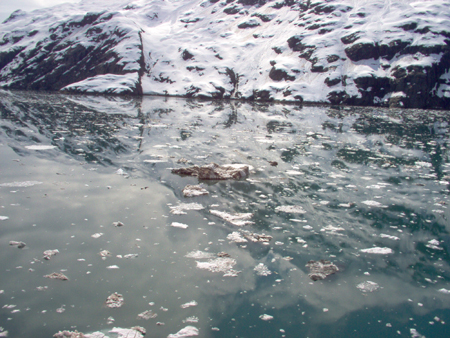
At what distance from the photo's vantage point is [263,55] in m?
93.4

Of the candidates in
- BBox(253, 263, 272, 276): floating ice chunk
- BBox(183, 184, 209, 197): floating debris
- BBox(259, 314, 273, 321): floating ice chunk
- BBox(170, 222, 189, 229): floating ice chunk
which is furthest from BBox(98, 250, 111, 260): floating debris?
BBox(183, 184, 209, 197): floating debris

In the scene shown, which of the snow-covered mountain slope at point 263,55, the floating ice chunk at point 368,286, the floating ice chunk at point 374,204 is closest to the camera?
the floating ice chunk at point 368,286

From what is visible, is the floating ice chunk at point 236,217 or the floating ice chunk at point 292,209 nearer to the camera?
the floating ice chunk at point 236,217

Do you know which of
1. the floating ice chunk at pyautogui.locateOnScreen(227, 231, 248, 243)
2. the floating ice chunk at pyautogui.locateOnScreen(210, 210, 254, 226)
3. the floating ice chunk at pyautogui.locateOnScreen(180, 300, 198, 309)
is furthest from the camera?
the floating ice chunk at pyautogui.locateOnScreen(210, 210, 254, 226)

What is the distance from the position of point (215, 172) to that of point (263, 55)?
9139cm

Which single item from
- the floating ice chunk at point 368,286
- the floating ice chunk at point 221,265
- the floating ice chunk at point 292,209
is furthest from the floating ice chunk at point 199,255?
the floating ice chunk at point 292,209

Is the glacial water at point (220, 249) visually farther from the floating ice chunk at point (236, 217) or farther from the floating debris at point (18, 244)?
the floating ice chunk at point (236, 217)

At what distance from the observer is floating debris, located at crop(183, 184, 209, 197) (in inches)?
328

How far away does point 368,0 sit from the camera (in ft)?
323

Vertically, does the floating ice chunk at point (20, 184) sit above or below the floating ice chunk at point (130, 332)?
below

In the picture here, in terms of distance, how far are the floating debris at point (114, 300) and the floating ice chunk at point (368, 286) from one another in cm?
361

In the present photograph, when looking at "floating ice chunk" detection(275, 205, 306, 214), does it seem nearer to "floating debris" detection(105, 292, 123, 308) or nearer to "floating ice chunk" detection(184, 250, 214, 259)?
"floating ice chunk" detection(184, 250, 214, 259)

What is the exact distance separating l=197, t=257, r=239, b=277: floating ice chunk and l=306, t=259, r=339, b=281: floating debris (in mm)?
1276

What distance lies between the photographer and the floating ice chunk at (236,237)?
19.7 ft
